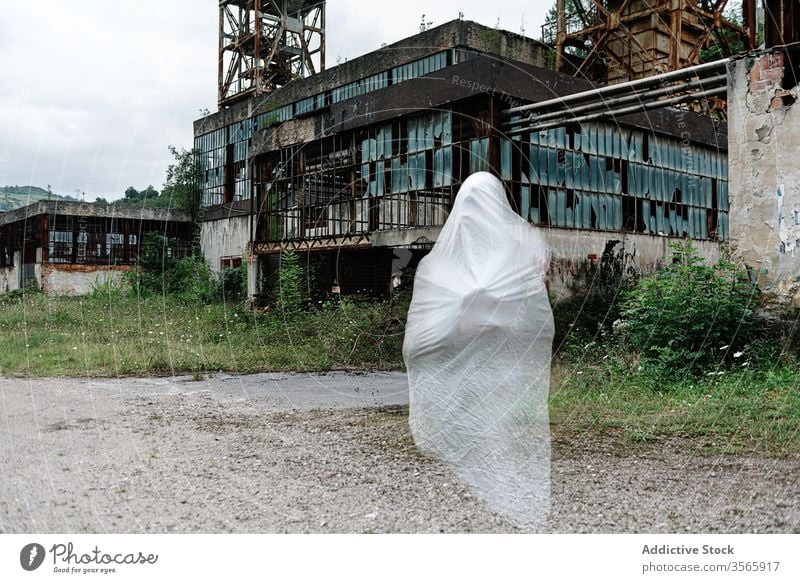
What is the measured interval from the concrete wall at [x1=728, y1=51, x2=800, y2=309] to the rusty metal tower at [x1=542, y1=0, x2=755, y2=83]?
10.7 m

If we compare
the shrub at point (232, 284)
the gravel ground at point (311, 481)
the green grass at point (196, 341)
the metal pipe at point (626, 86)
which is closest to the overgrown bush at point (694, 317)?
the metal pipe at point (626, 86)

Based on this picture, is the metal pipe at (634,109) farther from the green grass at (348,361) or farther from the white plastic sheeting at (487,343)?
the white plastic sheeting at (487,343)

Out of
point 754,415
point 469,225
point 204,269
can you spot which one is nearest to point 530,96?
point 754,415

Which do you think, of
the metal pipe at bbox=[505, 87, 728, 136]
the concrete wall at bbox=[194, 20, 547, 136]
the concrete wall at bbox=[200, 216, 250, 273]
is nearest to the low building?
the concrete wall at bbox=[200, 216, 250, 273]

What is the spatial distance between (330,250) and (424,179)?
2.77 m

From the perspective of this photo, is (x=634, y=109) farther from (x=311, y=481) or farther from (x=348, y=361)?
(x=311, y=481)

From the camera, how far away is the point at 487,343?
393cm

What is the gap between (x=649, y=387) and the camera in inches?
275

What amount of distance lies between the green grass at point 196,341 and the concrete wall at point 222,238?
6.96 metres

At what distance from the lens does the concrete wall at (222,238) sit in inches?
861

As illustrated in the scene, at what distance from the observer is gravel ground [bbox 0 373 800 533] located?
3473mm

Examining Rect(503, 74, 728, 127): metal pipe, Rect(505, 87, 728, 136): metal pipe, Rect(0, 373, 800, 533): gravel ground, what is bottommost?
Rect(0, 373, 800, 533): gravel ground

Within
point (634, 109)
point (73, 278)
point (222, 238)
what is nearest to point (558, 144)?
point (634, 109)

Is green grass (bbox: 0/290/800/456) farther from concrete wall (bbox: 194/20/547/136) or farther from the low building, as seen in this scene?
concrete wall (bbox: 194/20/547/136)
